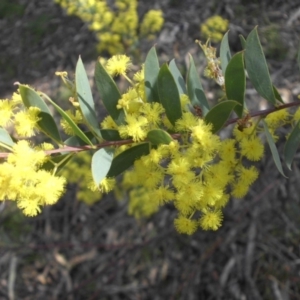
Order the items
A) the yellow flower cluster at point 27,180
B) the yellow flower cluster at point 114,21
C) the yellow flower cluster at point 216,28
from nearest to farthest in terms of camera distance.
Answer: the yellow flower cluster at point 27,180 < the yellow flower cluster at point 114,21 < the yellow flower cluster at point 216,28

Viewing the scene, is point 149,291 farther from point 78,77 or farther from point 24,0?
point 24,0

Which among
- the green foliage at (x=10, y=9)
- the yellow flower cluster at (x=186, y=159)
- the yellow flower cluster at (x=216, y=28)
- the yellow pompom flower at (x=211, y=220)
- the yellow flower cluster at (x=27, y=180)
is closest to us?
the yellow flower cluster at (x=27, y=180)

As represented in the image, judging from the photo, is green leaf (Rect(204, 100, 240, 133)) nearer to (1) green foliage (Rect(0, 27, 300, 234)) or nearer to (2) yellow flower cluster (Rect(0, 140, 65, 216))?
(1) green foliage (Rect(0, 27, 300, 234))

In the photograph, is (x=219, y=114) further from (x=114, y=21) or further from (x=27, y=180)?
(x=114, y=21)

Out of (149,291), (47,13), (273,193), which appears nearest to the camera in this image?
(273,193)

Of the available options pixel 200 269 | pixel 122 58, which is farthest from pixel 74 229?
pixel 122 58

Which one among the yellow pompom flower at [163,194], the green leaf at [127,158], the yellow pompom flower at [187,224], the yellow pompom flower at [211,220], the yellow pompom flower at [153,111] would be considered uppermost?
the yellow pompom flower at [153,111]

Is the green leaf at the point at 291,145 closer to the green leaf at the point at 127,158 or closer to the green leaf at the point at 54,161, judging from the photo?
the green leaf at the point at 127,158

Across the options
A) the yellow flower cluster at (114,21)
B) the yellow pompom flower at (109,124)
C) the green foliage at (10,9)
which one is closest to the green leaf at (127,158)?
the yellow pompom flower at (109,124)
